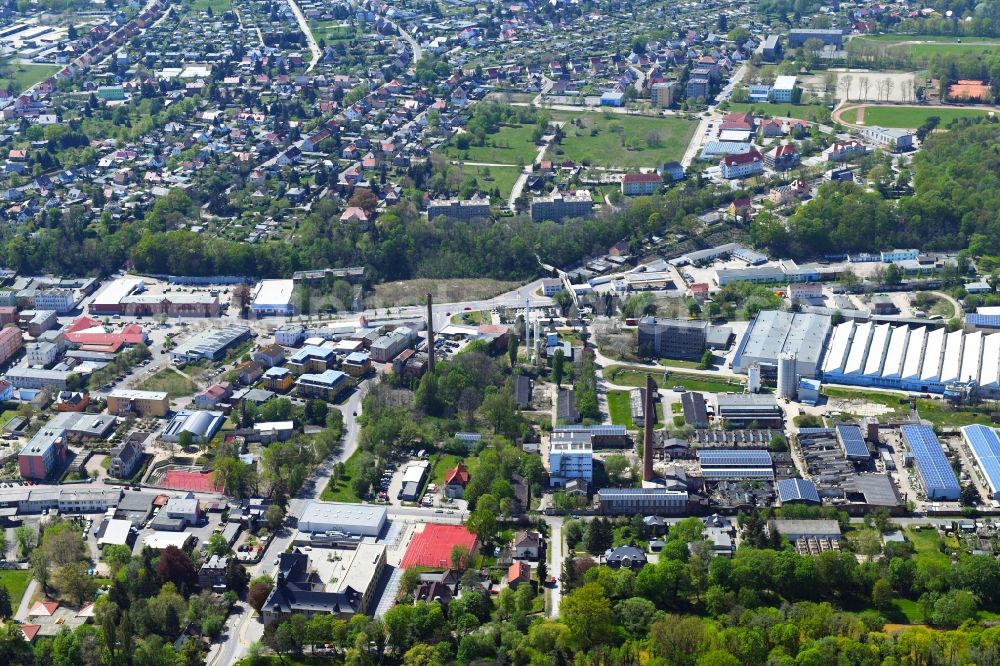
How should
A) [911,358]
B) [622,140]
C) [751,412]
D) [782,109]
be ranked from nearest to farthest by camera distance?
[751,412], [911,358], [622,140], [782,109]

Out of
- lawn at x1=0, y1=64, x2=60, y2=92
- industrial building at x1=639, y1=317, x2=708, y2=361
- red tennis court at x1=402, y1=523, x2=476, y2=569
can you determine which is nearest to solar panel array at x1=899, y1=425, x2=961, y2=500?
industrial building at x1=639, y1=317, x2=708, y2=361

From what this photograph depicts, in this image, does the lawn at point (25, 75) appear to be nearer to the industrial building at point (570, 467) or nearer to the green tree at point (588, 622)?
the industrial building at point (570, 467)

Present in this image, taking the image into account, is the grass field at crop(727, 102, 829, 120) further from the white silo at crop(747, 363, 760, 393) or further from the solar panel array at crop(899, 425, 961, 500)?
the solar panel array at crop(899, 425, 961, 500)

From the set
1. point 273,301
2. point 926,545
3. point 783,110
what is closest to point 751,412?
point 926,545

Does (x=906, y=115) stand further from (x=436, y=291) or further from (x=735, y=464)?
(x=735, y=464)

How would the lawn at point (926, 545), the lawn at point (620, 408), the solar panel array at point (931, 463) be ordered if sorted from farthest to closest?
the lawn at point (620, 408) → the solar panel array at point (931, 463) → the lawn at point (926, 545)

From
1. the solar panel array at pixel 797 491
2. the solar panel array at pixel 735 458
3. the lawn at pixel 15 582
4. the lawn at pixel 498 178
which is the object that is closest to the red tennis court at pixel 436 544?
the solar panel array at pixel 735 458

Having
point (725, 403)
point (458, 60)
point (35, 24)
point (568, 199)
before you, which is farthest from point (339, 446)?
point (35, 24)
